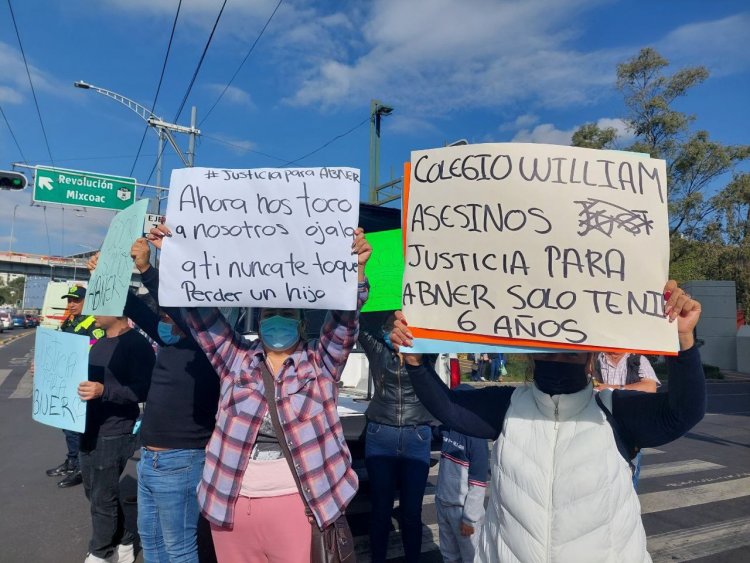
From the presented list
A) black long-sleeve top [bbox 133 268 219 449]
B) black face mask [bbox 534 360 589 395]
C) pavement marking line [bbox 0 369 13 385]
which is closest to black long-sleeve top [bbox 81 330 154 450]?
black long-sleeve top [bbox 133 268 219 449]

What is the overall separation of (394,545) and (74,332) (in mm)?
3673

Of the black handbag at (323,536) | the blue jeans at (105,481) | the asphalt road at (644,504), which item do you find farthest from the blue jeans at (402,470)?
the blue jeans at (105,481)

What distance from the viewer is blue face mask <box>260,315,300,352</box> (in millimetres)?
2535

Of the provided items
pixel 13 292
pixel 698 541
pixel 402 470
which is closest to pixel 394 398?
pixel 402 470

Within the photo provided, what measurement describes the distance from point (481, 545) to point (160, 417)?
176cm

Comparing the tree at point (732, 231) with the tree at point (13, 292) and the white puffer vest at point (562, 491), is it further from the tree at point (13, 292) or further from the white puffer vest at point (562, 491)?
the tree at point (13, 292)

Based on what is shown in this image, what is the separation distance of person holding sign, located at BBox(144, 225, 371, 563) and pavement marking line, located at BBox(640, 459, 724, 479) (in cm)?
608

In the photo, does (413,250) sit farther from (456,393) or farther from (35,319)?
(35,319)

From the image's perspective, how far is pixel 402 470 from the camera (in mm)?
3652

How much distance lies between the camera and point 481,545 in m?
2.11

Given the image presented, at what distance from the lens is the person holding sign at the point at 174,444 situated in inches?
112

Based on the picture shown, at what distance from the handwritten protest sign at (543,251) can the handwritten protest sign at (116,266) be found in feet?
5.03

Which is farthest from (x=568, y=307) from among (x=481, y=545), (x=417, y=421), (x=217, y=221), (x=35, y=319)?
(x=35, y=319)

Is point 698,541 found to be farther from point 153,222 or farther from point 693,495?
point 153,222
